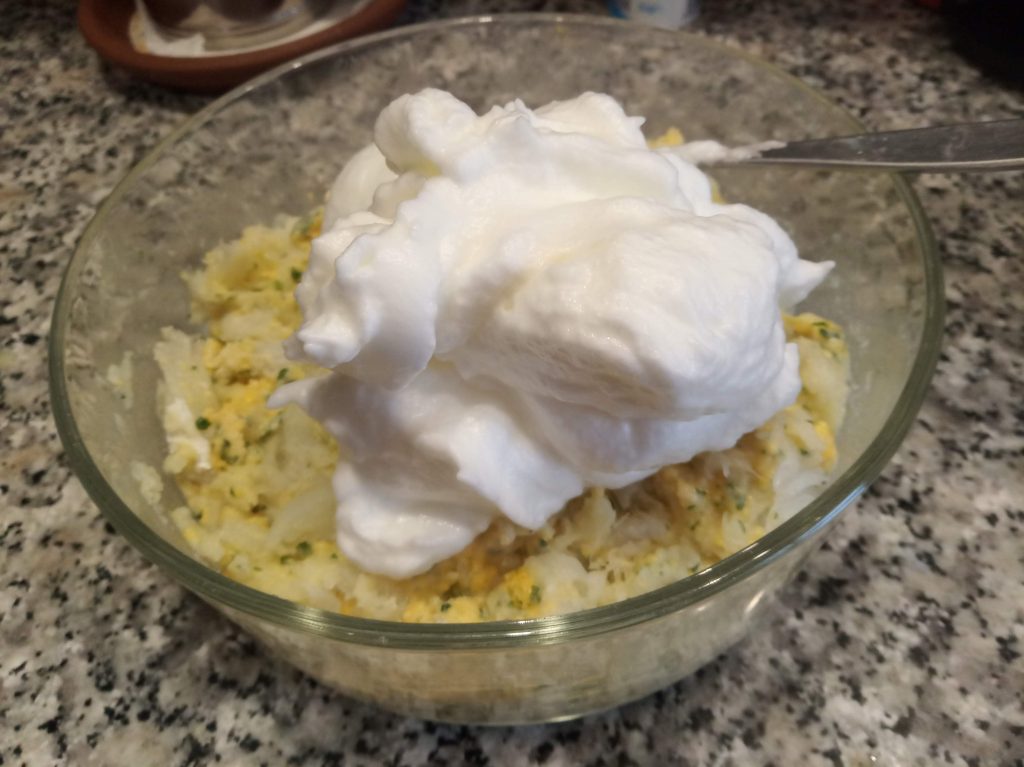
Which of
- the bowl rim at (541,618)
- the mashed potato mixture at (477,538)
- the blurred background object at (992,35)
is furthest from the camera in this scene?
the blurred background object at (992,35)

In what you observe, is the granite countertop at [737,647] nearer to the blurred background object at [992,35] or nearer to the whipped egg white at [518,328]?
the whipped egg white at [518,328]

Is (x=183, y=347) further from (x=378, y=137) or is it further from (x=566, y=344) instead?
(x=566, y=344)

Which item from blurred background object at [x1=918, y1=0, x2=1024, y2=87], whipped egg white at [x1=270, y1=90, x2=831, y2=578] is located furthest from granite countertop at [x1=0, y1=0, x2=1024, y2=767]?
blurred background object at [x1=918, y1=0, x2=1024, y2=87]

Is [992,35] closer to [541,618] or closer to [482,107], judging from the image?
[482,107]

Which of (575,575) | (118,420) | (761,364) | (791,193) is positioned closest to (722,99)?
(791,193)

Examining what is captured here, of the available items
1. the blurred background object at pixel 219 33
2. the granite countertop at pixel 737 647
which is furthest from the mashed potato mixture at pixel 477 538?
the blurred background object at pixel 219 33

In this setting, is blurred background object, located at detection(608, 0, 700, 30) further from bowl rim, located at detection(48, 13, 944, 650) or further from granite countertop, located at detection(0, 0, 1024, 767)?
bowl rim, located at detection(48, 13, 944, 650)

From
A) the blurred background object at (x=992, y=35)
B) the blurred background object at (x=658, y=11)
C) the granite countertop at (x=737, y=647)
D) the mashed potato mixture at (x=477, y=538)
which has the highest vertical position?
the blurred background object at (x=992, y=35)

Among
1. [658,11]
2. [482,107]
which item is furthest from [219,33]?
[658,11]
